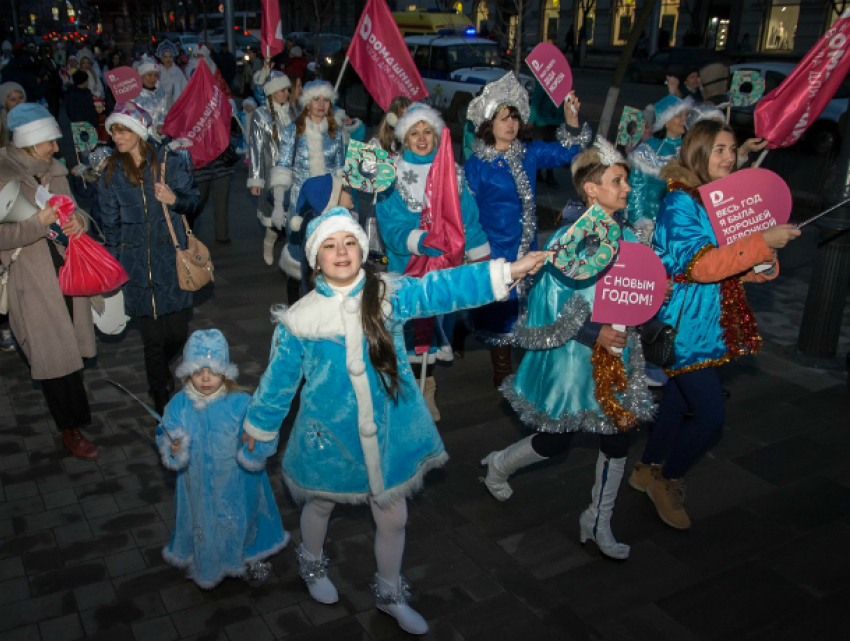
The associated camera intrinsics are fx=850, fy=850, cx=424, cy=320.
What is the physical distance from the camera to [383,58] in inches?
292

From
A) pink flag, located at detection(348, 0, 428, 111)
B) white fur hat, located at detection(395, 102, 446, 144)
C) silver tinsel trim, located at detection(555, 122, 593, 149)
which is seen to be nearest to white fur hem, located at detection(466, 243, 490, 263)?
white fur hat, located at detection(395, 102, 446, 144)

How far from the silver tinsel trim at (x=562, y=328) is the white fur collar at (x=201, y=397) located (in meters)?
1.46

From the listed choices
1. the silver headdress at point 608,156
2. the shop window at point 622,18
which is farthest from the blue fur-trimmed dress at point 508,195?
the shop window at point 622,18

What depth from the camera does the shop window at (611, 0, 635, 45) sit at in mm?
43000

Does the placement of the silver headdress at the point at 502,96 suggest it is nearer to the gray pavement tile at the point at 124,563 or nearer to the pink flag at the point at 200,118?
the pink flag at the point at 200,118

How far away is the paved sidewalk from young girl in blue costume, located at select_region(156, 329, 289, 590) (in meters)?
0.19

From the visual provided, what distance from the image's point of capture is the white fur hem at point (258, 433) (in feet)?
11.6

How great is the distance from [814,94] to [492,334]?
264cm

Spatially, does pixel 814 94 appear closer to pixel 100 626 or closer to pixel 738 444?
pixel 738 444

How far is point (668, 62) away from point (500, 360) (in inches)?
1145

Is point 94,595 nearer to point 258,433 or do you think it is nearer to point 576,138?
point 258,433

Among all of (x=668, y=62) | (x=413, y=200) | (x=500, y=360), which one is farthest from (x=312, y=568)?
(x=668, y=62)

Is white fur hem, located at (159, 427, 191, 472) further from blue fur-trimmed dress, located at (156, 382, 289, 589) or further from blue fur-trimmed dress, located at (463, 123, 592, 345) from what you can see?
blue fur-trimmed dress, located at (463, 123, 592, 345)

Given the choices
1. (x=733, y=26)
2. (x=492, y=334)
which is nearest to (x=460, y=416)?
(x=492, y=334)
